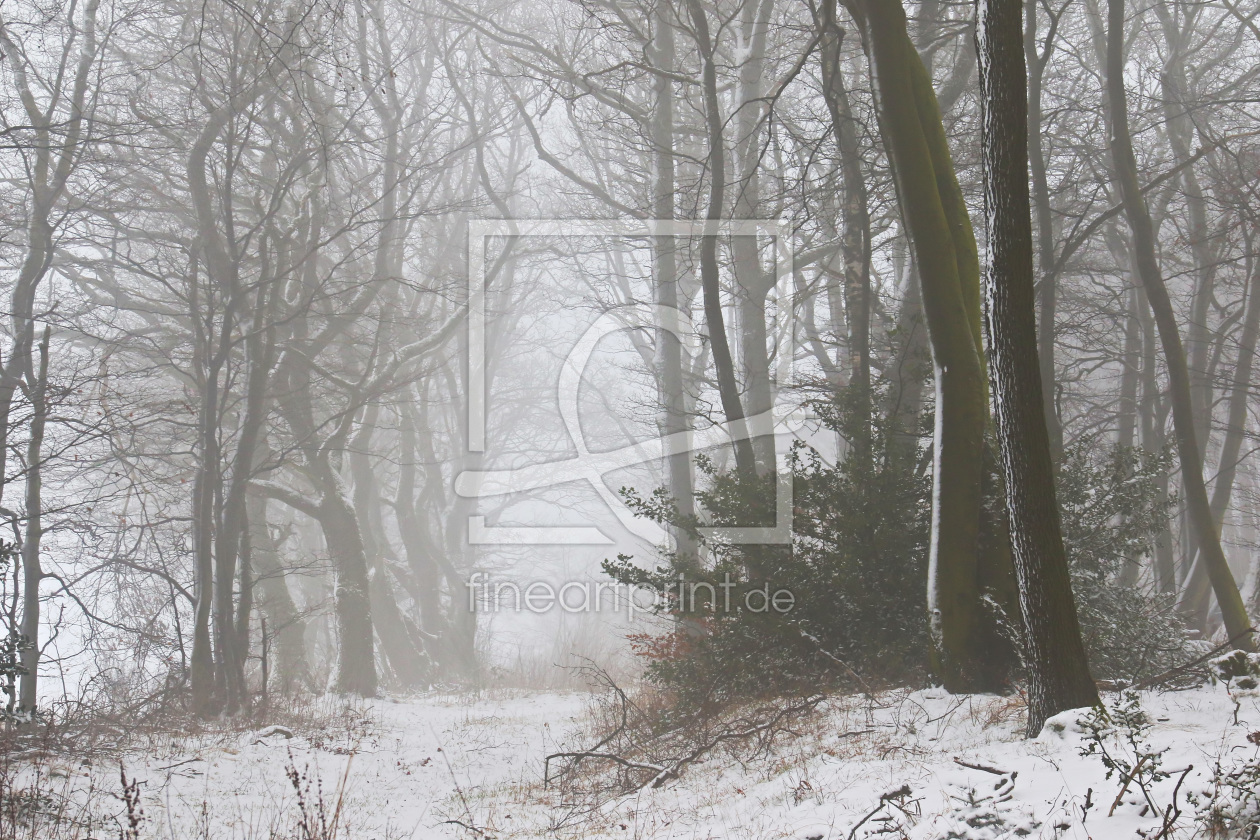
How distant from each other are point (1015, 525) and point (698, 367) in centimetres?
1293

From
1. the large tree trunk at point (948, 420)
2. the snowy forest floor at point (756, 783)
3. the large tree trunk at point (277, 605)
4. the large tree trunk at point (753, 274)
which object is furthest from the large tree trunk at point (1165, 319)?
the large tree trunk at point (277, 605)

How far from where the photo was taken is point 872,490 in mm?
7602

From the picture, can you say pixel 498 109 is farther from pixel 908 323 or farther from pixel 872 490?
pixel 872 490

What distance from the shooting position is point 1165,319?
998 cm

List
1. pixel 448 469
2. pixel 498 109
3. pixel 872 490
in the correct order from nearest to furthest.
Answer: pixel 872 490
pixel 498 109
pixel 448 469

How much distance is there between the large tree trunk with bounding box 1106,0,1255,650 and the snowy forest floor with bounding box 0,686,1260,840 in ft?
16.8

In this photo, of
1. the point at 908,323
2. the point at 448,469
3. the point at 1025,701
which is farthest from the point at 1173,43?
the point at 448,469

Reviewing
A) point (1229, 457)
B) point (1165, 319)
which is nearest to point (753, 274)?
point (1165, 319)

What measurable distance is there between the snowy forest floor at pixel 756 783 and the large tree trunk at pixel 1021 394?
0.39m

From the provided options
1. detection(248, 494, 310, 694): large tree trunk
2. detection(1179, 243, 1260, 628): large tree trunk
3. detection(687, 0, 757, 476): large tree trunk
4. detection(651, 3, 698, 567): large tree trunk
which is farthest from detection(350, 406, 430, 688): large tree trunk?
detection(1179, 243, 1260, 628): large tree trunk

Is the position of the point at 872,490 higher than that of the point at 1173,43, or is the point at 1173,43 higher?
the point at 1173,43

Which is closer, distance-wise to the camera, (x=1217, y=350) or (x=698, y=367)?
(x=1217, y=350)

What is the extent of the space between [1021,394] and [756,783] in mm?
2867

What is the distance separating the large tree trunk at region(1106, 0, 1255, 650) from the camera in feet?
31.0
